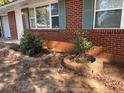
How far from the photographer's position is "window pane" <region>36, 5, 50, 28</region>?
28.6 ft

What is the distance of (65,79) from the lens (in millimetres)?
4637

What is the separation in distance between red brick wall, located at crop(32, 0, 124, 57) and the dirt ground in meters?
0.73

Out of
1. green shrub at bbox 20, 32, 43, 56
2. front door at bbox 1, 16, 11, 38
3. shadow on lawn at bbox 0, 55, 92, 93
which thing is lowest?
shadow on lawn at bbox 0, 55, 92, 93

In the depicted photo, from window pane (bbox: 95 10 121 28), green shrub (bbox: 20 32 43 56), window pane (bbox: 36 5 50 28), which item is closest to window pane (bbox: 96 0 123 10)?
window pane (bbox: 95 10 121 28)

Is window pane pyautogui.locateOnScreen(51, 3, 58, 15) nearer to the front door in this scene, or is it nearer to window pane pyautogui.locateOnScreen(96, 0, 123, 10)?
window pane pyautogui.locateOnScreen(96, 0, 123, 10)

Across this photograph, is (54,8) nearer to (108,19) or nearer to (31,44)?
(31,44)

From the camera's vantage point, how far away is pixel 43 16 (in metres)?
9.06

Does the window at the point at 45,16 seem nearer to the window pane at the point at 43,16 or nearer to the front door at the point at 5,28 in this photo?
the window pane at the point at 43,16

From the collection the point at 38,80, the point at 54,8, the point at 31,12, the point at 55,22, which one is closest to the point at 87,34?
the point at 55,22

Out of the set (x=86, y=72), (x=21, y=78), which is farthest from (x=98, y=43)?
(x=21, y=78)

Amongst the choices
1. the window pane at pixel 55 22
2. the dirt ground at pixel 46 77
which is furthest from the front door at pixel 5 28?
the dirt ground at pixel 46 77

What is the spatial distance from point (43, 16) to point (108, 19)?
4.46m

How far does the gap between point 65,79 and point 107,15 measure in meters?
3.08

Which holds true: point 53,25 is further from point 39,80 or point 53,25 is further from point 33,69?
point 39,80
